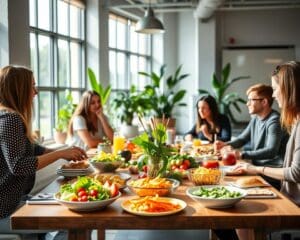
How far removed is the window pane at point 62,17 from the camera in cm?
511

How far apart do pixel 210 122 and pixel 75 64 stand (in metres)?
2.44

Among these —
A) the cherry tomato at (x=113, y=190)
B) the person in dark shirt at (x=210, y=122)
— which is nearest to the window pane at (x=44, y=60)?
the person in dark shirt at (x=210, y=122)

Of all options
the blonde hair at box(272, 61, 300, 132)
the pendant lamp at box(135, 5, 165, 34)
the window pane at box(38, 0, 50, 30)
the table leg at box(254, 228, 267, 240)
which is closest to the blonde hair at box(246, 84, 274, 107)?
the blonde hair at box(272, 61, 300, 132)

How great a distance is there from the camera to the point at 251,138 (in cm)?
343

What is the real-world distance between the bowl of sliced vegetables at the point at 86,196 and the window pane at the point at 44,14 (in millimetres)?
3425

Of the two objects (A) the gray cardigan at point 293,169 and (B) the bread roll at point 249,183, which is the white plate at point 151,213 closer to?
(B) the bread roll at point 249,183

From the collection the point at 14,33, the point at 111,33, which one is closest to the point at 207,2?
the point at 111,33

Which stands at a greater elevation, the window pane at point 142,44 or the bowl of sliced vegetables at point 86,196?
the window pane at point 142,44

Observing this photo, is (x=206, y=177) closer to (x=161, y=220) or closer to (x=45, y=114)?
(x=161, y=220)

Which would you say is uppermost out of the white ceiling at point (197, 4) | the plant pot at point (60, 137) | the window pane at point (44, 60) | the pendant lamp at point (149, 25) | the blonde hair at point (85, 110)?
the white ceiling at point (197, 4)

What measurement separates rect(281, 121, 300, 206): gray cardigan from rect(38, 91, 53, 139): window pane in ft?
10.6

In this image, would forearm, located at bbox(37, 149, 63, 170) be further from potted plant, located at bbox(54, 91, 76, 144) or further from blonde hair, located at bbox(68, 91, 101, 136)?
potted plant, located at bbox(54, 91, 76, 144)

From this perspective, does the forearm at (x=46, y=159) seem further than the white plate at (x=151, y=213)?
Yes

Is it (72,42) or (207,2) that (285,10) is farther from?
(72,42)
